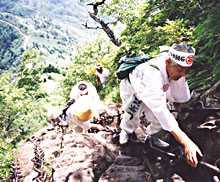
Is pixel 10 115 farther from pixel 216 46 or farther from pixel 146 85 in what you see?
pixel 146 85

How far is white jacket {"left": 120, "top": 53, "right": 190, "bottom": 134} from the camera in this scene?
5.50m

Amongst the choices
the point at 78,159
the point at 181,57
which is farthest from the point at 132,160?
the point at 181,57

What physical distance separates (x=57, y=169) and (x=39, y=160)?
203 centimetres

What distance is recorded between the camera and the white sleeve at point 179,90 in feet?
20.5

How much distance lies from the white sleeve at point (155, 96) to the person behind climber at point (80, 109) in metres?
3.87

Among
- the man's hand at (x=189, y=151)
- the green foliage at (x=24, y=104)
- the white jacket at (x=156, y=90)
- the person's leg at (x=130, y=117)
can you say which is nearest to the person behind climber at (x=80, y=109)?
the person's leg at (x=130, y=117)

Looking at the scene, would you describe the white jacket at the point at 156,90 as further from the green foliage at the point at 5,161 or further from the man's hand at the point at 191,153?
the green foliage at the point at 5,161

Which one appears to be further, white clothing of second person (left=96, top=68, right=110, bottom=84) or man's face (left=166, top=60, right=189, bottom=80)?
white clothing of second person (left=96, top=68, right=110, bottom=84)

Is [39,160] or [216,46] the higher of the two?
[216,46]

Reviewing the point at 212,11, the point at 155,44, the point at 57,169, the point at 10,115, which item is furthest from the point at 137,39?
the point at 10,115

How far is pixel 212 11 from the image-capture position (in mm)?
9039

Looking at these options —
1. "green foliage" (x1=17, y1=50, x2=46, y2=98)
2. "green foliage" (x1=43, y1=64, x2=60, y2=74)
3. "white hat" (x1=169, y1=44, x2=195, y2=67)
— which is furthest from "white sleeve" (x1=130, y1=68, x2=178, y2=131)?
"green foliage" (x1=43, y1=64, x2=60, y2=74)

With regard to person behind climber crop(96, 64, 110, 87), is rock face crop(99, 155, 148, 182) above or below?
below

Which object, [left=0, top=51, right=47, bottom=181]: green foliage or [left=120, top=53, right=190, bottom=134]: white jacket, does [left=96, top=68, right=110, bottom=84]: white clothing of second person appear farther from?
[left=120, top=53, right=190, bottom=134]: white jacket
